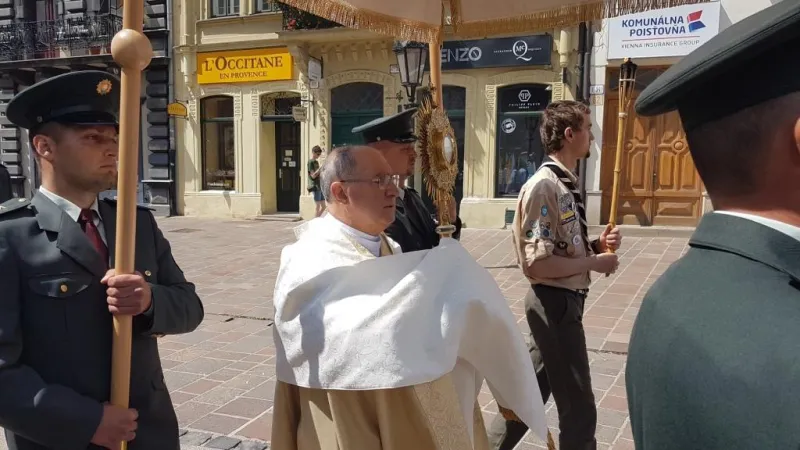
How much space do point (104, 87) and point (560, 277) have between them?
2.08 meters

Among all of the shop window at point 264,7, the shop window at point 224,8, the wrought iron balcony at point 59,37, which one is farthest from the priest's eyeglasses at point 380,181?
the wrought iron balcony at point 59,37

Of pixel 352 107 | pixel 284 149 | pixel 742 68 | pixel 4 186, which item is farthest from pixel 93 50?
pixel 742 68

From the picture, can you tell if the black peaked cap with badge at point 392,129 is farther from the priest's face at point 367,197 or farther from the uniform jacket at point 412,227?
the priest's face at point 367,197

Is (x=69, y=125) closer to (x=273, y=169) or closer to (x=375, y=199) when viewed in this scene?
(x=375, y=199)

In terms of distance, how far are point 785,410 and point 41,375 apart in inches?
74.3

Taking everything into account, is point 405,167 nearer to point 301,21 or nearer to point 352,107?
point 352,107

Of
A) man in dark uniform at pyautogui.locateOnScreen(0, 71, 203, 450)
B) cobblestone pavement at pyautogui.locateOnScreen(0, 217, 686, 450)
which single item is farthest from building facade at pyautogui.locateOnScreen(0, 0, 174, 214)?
man in dark uniform at pyautogui.locateOnScreen(0, 71, 203, 450)

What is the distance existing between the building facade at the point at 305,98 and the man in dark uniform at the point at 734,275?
1232 centimetres

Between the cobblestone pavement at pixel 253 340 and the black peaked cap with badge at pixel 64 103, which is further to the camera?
the cobblestone pavement at pixel 253 340

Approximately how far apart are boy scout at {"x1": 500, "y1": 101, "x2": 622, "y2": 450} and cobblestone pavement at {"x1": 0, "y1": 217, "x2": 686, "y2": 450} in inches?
30.3

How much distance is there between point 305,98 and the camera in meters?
15.5

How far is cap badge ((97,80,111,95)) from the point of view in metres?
2.07

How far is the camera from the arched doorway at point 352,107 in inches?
598

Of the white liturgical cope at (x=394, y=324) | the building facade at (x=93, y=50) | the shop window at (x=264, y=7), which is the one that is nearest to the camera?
the white liturgical cope at (x=394, y=324)
